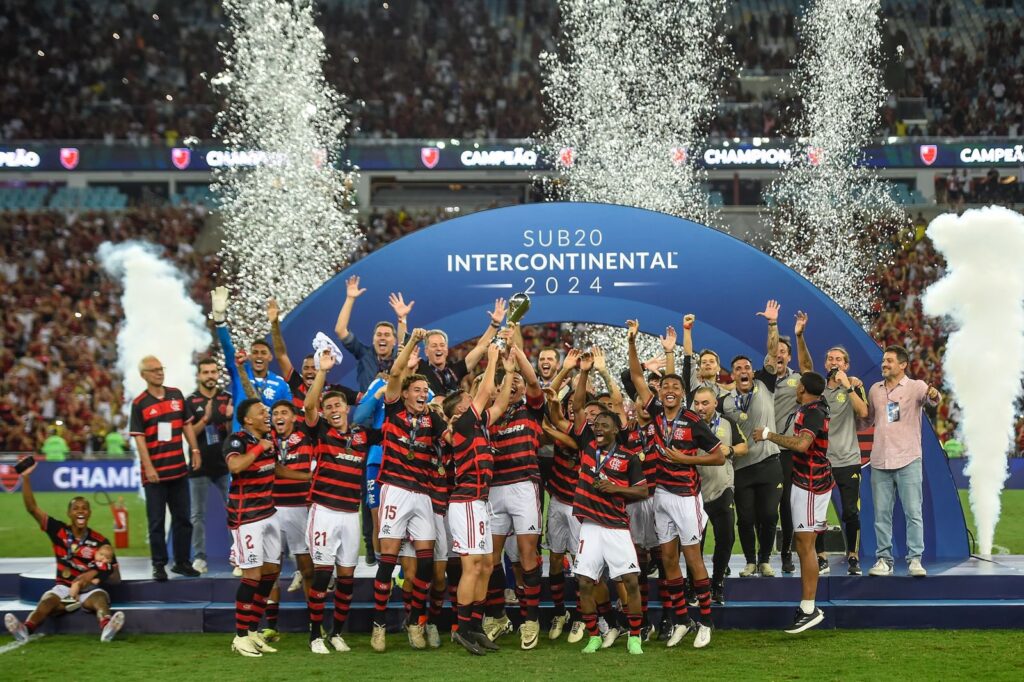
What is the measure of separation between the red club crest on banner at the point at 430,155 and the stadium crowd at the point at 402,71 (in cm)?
157

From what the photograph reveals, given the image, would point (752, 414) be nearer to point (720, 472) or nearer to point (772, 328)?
point (720, 472)

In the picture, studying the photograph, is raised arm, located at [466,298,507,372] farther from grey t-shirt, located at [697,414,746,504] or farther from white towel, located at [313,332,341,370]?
grey t-shirt, located at [697,414,746,504]

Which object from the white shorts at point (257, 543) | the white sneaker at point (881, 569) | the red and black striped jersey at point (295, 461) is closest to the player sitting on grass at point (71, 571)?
the white shorts at point (257, 543)

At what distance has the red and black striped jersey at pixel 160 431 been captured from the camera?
34.1ft

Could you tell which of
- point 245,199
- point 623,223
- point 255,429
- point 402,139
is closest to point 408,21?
point 402,139

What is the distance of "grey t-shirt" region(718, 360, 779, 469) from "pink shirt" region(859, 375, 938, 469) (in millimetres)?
892

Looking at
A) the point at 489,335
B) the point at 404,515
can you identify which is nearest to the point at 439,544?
the point at 404,515

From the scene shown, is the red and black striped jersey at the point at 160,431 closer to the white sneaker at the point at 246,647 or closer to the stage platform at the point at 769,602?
the stage platform at the point at 769,602

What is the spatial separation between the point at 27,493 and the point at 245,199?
23917 mm

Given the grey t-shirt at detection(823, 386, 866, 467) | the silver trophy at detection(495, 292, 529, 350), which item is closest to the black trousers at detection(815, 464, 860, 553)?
the grey t-shirt at detection(823, 386, 866, 467)

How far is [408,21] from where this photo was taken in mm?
38750

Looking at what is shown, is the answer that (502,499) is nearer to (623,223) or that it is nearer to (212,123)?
(623,223)

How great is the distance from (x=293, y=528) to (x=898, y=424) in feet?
16.1

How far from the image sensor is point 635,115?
92.9 ft
